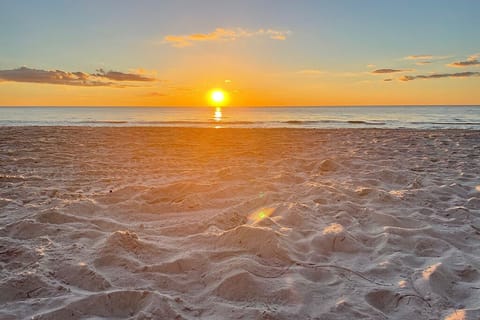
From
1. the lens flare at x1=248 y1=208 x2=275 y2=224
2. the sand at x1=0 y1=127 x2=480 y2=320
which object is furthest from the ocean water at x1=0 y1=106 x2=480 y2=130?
the lens flare at x1=248 y1=208 x2=275 y2=224

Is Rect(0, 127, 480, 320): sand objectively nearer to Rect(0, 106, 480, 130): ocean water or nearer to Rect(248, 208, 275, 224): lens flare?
Rect(248, 208, 275, 224): lens flare

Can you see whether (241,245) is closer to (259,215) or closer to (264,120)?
(259,215)

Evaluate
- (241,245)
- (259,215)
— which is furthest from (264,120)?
(241,245)

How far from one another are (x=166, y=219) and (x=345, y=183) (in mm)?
2807

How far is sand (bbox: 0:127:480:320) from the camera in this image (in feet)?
7.23

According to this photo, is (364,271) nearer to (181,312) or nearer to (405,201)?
(181,312)

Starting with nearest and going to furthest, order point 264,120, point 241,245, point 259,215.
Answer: point 241,245 → point 259,215 → point 264,120

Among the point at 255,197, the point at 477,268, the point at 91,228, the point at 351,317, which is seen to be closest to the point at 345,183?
the point at 255,197

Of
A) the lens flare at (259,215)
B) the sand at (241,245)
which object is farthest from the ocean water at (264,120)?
the lens flare at (259,215)

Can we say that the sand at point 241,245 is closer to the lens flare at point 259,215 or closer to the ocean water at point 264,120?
the lens flare at point 259,215

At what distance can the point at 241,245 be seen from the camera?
2990 mm

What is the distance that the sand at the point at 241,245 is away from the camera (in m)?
2.20

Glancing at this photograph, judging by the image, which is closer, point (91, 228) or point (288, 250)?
point (288, 250)

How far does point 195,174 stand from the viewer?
6020mm
